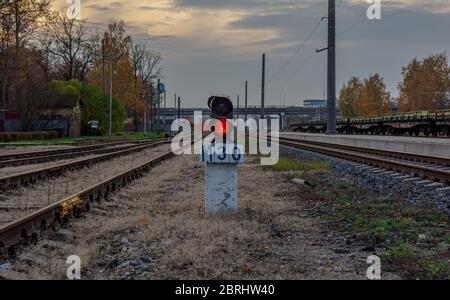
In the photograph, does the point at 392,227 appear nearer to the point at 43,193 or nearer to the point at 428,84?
the point at 43,193

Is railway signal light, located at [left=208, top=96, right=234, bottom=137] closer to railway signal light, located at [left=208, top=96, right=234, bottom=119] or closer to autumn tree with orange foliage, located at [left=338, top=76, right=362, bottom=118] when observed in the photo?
railway signal light, located at [left=208, top=96, right=234, bottom=119]

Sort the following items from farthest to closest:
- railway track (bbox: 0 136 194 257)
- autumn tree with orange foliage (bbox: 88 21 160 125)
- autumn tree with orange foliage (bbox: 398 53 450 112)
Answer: autumn tree with orange foliage (bbox: 398 53 450 112), autumn tree with orange foliage (bbox: 88 21 160 125), railway track (bbox: 0 136 194 257)

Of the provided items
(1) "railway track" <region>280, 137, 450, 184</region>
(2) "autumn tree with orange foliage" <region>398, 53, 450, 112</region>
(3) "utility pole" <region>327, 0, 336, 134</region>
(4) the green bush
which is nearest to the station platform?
(1) "railway track" <region>280, 137, 450, 184</region>

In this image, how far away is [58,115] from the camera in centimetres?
5797

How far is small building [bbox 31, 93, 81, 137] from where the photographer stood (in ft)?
186

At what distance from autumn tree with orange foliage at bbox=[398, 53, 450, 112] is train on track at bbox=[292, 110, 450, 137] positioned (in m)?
26.5

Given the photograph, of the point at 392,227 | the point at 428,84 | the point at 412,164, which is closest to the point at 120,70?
the point at 428,84

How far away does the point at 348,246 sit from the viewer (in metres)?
7.00

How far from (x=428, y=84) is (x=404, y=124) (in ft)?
161

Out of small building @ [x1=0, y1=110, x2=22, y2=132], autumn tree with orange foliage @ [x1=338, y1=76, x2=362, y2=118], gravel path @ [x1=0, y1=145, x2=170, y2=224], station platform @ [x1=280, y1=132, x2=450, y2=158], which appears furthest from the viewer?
autumn tree with orange foliage @ [x1=338, y1=76, x2=362, y2=118]

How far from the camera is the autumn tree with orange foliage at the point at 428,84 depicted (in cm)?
9534

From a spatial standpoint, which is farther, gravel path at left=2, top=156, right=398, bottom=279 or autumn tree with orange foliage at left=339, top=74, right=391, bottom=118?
autumn tree with orange foliage at left=339, top=74, right=391, bottom=118

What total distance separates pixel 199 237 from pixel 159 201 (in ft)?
13.5

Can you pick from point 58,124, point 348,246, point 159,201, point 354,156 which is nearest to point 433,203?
point 348,246
